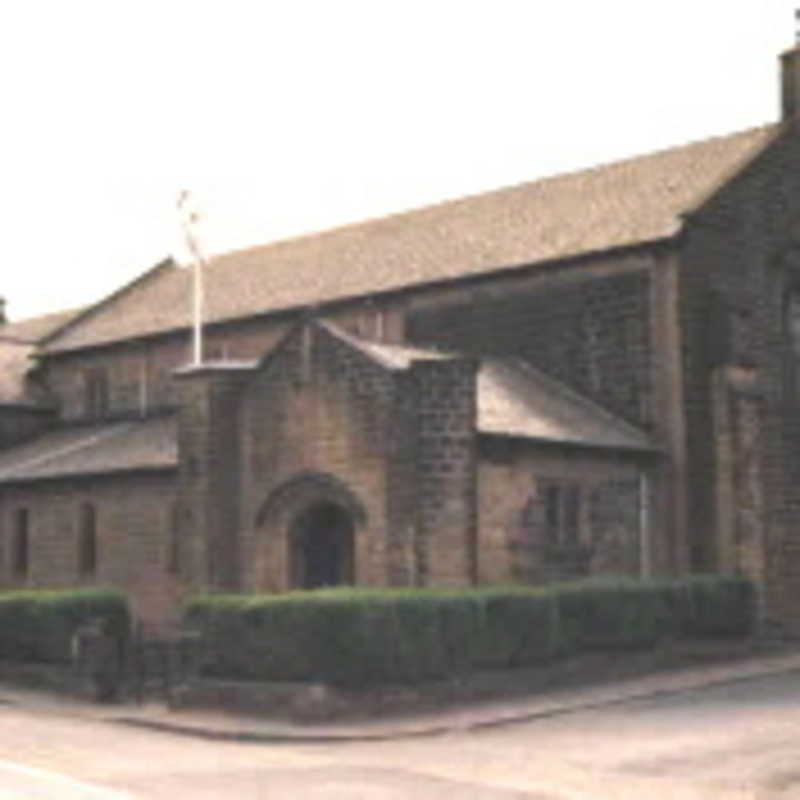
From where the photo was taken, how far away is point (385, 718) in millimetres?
20562

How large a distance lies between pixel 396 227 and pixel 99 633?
1830 cm

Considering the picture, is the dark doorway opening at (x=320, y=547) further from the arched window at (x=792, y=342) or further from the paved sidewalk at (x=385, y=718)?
the arched window at (x=792, y=342)

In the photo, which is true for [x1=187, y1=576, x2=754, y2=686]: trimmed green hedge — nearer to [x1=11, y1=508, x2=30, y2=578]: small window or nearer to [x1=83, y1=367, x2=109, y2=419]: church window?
[x1=11, y1=508, x2=30, y2=578]: small window

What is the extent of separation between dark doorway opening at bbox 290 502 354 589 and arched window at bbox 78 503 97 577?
7.83 m

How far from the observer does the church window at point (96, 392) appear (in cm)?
4069

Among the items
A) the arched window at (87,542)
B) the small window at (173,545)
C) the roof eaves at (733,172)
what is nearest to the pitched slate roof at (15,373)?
the arched window at (87,542)

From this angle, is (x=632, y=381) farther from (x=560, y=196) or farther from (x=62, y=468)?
(x=62, y=468)

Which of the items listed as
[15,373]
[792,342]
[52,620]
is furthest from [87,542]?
[792,342]

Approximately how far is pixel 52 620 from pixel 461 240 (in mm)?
14600

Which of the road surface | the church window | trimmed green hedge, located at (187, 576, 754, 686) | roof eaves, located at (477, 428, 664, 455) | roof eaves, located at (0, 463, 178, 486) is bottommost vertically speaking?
the road surface

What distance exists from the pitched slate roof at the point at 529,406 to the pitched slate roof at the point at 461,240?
2690 millimetres

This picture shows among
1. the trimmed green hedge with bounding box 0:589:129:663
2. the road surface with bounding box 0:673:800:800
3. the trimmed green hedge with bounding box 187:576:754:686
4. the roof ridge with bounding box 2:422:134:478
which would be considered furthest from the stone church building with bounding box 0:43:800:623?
the road surface with bounding box 0:673:800:800

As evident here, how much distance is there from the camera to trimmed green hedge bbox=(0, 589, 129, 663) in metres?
25.2

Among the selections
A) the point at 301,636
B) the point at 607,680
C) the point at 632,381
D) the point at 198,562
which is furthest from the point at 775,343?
the point at 301,636
